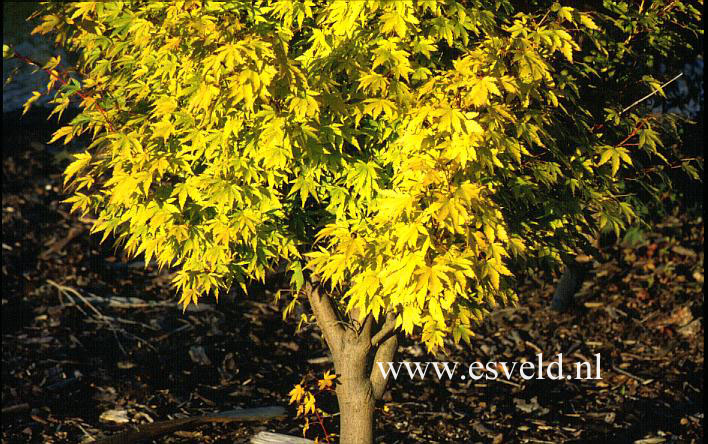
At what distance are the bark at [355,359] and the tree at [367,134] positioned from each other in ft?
1.60

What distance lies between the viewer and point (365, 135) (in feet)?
15.4

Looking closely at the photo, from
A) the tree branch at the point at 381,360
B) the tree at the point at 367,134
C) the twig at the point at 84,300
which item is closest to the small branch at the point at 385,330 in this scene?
the tree branch at the point at 381,360

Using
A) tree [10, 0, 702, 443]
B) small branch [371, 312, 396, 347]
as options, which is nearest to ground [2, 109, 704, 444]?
small branch [371, 312, 396, 347]

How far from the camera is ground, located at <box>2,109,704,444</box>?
7074 millimetres

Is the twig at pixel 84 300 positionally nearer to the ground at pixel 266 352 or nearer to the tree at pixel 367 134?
the ground at pixel 266 352

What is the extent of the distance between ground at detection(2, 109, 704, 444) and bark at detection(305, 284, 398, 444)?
877mm

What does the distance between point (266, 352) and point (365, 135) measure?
4.25 m

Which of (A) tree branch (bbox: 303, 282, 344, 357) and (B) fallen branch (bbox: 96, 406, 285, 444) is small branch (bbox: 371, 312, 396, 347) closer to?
(A) tree branch (bbox: 303, 282, 344, 357)

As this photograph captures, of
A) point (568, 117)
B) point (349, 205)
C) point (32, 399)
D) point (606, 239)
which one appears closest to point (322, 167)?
point (349, 205)

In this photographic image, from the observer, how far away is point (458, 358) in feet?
28.3

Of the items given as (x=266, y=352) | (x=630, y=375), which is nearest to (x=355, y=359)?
(x=266, y=352)

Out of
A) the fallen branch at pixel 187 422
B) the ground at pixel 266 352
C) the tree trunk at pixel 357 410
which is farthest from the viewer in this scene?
the ground at pixel 266 352

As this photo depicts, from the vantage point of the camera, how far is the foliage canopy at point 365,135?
13.1 ft

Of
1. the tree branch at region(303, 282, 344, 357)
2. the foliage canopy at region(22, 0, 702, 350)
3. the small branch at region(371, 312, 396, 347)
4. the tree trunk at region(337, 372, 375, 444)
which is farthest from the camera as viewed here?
the tree trunk at region(337, 372, 375, 444)
